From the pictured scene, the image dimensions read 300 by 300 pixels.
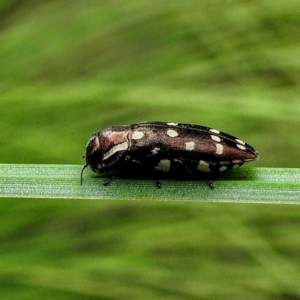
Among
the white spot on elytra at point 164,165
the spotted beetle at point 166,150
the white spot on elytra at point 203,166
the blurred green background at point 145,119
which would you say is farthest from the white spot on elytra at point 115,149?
the blurred green background at point 145,119

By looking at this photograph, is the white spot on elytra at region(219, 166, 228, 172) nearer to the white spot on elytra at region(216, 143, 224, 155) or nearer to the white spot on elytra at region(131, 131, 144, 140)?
the white spot on elytra at region(216, 143, 224, 155)

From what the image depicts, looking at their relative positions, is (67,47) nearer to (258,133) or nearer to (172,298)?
(258,133)

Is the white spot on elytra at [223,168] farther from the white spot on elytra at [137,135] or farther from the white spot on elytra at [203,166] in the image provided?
the white spot on elytra at [137,135]

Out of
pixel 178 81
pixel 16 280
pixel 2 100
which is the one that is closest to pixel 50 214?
pixel 16 280

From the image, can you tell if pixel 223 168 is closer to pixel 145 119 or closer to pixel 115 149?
pixel 115 149

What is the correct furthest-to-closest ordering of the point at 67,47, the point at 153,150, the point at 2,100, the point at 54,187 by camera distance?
the point at 67,47, the point at 2,100, the point at 153,150, the point at 54,187

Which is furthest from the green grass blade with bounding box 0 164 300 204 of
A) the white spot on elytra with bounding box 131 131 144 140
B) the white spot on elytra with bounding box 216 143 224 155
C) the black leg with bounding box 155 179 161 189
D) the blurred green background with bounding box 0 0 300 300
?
the blurred green background with bounding box 0 0 300 300
